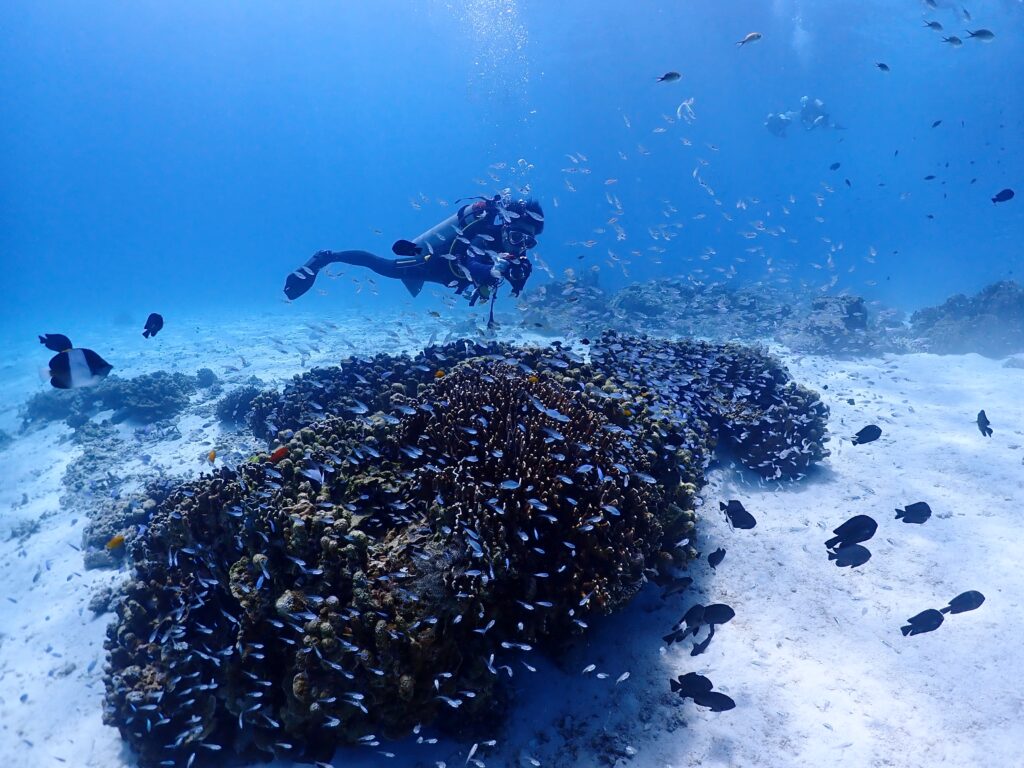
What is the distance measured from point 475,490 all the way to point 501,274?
18.8ft

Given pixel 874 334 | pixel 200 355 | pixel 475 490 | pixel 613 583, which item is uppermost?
pixel 475 490

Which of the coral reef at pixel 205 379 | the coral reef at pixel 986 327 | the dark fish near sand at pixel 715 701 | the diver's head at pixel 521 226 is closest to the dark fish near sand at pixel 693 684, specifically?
the dark fish near sand at pixel 715 701

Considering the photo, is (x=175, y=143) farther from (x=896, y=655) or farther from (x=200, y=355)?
(x=896, y=655)

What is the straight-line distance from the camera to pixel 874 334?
790 inches

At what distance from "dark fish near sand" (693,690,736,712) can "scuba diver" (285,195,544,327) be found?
7.08m

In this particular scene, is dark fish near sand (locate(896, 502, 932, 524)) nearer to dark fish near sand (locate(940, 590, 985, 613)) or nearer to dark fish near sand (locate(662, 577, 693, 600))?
dark fish near sand (locate(940, 590, 985, 613))

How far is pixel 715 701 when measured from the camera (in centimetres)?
429

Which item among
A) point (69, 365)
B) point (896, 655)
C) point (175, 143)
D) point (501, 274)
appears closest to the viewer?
point (896, 655)

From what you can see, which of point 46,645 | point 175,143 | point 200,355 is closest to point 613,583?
point 46,645

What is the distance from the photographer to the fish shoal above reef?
13.3ft

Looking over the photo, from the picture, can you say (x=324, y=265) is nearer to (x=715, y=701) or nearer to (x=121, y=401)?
(x=121, y=401)

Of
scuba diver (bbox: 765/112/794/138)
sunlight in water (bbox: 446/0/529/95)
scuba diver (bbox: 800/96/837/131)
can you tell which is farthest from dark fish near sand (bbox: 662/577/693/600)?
sunlight in water (bbox: 446/0/529/95)

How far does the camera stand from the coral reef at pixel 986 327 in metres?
19.4

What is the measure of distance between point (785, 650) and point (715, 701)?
141cm
